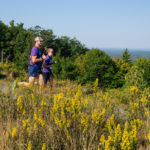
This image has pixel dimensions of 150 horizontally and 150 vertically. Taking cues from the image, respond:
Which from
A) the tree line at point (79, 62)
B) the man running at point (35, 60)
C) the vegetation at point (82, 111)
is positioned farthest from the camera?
the tree line at point (79, 62)

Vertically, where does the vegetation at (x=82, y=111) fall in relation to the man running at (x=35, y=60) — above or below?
below

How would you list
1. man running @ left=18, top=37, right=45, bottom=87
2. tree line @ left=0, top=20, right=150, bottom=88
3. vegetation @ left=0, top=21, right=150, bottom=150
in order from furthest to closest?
1. tree line @ left=0, top=20, right=150, bottom=88
2. man running @ left=18, top=37, right=45, bottom=87
3. vegetation @ left=0, top=21, right=150, bottom=150

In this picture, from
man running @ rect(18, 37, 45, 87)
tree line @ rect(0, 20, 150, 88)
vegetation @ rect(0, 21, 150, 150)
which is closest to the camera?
vegetation @ rect(0, 21, 150, 150)

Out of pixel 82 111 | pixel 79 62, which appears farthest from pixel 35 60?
pixel 79 62

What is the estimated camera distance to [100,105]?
338 cm

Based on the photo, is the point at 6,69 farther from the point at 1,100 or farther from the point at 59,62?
the point at 1,100

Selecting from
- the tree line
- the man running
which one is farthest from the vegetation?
the man running

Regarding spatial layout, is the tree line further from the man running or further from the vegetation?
the man running

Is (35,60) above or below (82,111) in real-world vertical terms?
above

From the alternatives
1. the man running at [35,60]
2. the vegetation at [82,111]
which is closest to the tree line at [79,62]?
the vegetation at [82,111]

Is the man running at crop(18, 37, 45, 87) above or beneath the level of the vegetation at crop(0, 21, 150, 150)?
above

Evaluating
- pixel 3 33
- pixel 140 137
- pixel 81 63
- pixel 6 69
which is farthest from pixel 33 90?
pixel 3 33

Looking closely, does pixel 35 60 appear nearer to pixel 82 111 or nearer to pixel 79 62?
pixel 82 111

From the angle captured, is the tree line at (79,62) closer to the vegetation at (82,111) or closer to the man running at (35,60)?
the vegetation at (82,111)
